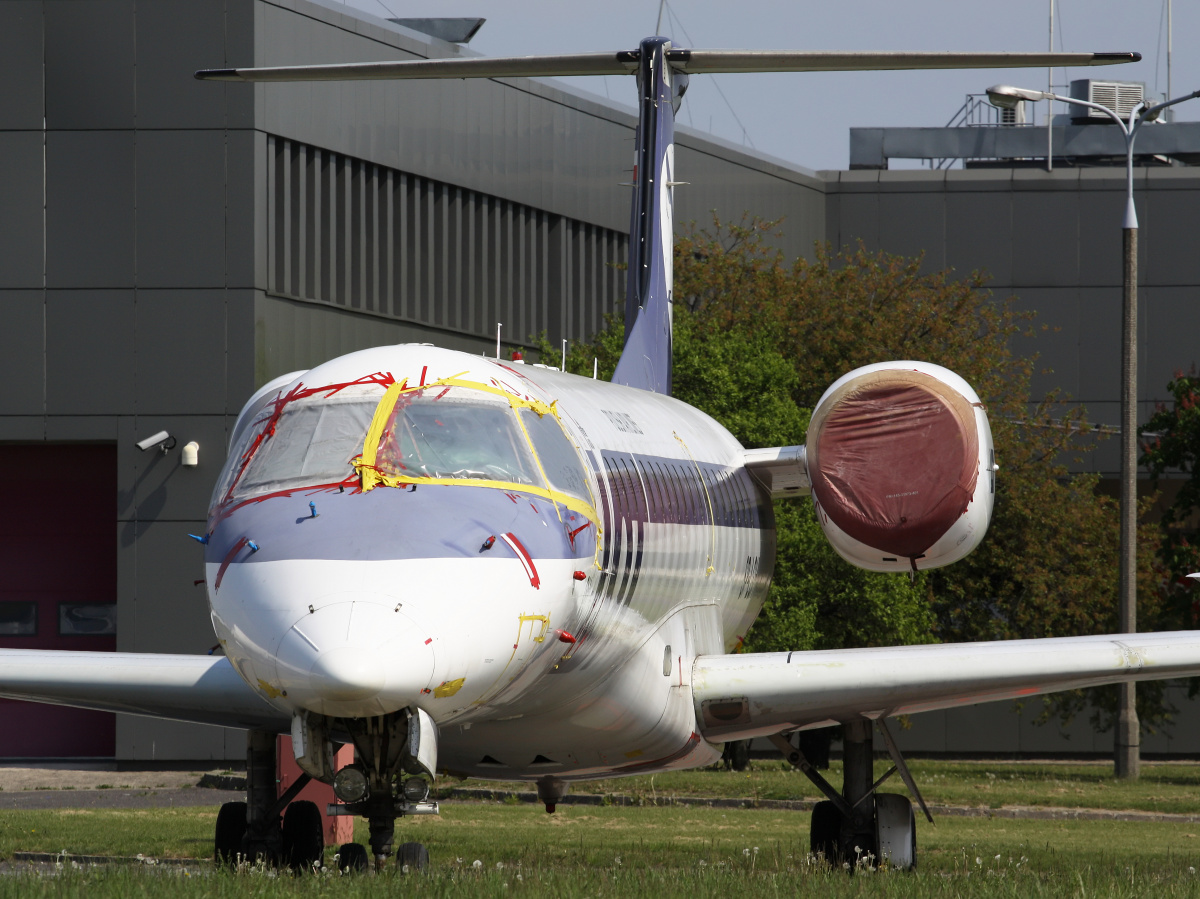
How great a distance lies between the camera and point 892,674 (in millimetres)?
10438

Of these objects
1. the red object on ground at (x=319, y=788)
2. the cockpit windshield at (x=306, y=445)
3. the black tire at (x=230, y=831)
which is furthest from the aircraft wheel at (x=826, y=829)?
the cockpit windshield at (x=306, y=445)

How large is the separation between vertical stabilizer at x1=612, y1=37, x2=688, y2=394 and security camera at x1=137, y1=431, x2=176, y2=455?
10848mm

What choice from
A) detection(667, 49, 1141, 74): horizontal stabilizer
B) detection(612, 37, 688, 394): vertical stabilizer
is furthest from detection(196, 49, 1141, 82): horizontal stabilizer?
detection(612, 37, 688, 394): vertical stabilizer

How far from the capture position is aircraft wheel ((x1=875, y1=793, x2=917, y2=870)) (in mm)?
11445

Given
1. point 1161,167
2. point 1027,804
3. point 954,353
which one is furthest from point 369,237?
point 1161,167

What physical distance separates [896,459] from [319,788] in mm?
5297

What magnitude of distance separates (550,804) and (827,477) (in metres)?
2.94

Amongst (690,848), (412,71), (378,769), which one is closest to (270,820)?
(378,769)

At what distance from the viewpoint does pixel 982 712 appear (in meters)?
34.6

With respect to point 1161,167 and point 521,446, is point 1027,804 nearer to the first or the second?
point 521,446

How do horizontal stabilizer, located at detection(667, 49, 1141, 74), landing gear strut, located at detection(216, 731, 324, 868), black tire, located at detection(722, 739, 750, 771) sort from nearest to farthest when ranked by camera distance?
landing gear strut, located at detection(216, 731, 324, 868), horizontal stabilizer, located at detection(667, 49, 1141, 74), black tire, located at detection(722, 739, 750, 771)

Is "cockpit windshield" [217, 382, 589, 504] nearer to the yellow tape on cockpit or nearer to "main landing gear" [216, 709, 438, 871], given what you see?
the yellow tape on cockpit

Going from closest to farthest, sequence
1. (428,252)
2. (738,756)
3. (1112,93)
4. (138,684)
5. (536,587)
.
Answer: (536,587)
(138,684)
(738,756)
(428,252)
(1112,93)

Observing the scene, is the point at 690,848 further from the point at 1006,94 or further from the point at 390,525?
the point at 1006,94
